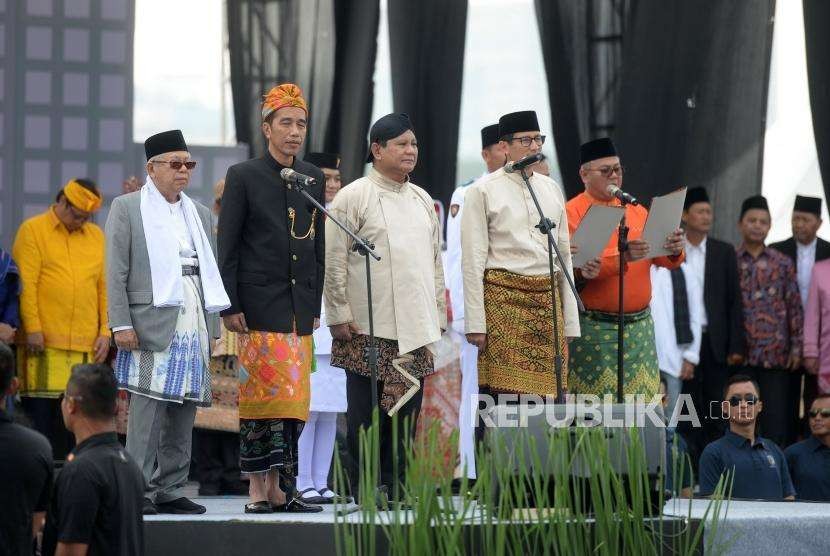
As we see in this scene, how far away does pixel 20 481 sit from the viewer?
4105 mm

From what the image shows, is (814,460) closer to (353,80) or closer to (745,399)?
(745,399)

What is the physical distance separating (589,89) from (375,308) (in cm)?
313

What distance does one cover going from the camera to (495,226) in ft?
19.5

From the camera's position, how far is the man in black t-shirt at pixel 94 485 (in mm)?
4047

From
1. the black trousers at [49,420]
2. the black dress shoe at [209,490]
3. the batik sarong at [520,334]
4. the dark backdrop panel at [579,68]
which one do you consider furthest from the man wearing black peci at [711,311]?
the black trousers at [49,420]

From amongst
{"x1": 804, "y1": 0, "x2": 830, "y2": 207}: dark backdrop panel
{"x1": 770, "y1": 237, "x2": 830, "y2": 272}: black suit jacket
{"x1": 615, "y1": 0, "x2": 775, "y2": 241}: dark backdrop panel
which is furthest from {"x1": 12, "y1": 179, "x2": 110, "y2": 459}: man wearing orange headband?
{"x1": 804, "y1": 0, "x2": 830, "y2": 207}: dark backdrop panel

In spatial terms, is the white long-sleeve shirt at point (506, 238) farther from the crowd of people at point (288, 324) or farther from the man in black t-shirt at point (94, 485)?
the man in black t-shirt at point (94, 485)

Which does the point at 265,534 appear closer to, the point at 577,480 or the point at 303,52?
the point at 577,480

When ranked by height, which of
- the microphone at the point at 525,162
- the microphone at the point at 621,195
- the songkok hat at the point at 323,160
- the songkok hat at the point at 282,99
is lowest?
the microphone at the point at 621,195

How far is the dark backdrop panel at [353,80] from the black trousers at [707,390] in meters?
2.10

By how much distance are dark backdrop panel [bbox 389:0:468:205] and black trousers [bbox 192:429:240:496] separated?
1.91 metres

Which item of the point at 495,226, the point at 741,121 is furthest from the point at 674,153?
the point at 495,226

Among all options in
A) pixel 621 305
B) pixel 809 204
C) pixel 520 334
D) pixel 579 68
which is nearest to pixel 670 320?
pixel 809 204

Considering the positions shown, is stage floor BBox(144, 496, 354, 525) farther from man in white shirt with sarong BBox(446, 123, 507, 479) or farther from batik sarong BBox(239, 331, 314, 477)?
man in white shirt with sarong BBox(446, 123, 507, 479)
